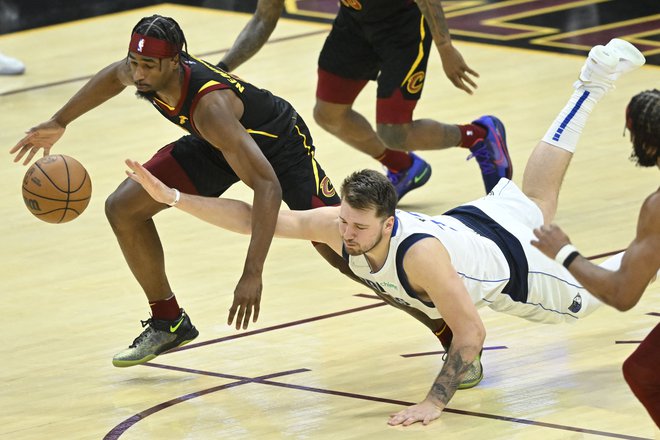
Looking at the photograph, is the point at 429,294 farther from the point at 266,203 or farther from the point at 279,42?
the point at 279,42

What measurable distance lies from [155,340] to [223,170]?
833mm

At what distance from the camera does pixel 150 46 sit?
5969 mm

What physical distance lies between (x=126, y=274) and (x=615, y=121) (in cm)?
411

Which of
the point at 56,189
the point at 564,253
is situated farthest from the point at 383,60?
the point at 564,253

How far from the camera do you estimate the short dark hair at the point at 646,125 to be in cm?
457

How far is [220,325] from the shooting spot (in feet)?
23.0

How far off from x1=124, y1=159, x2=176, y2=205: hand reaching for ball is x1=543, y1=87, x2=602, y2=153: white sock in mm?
1911

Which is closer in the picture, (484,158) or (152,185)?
(152,185)

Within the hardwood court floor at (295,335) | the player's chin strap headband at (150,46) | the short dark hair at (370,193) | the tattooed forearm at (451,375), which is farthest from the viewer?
the player's chin strap headband at (150,46)

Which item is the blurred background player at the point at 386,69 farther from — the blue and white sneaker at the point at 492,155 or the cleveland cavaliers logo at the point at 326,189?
the cleveland cavaliers logo at the point at 326,189

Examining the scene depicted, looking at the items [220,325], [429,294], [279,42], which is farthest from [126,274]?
[279,42]

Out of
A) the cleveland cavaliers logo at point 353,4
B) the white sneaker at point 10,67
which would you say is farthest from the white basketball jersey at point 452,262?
the white sneaker at point 10,67

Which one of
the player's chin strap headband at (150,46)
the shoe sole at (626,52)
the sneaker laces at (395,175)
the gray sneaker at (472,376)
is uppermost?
the player's chin strap headband at (150,46)

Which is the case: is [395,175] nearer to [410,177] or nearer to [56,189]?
[410,177]
